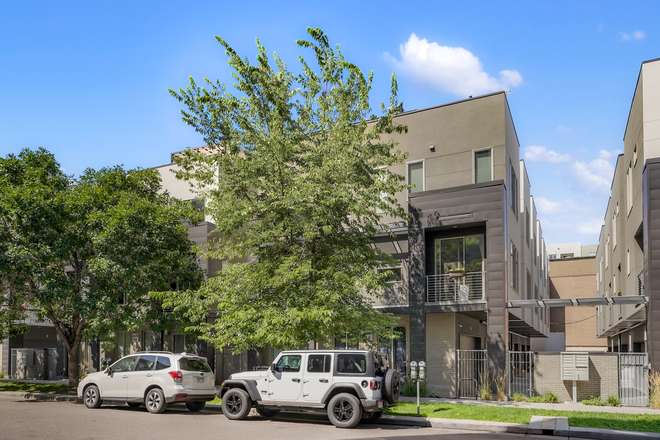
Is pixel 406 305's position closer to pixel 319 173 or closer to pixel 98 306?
pixel 319 173

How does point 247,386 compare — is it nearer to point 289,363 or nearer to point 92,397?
point 289,363

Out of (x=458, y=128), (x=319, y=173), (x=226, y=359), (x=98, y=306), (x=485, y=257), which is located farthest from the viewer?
(x=226, y=359)

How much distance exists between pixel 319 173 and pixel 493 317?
8.35 meters

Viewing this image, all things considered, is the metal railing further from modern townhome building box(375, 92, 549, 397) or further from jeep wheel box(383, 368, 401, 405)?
jeep wheel box(383, 368, 401, 405)

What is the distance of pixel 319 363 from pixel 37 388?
54.5 feet

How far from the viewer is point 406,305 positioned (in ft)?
74.5

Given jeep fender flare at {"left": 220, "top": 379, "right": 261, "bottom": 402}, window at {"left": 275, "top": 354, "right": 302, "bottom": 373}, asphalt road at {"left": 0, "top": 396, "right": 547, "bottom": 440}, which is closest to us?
asphalt road at {"left": 0, "top": 396, "right": 547, "bottom": 440}

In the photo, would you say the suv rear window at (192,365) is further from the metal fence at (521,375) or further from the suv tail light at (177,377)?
the metal fence at (521,375)

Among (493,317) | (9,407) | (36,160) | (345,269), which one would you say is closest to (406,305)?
(493,317)

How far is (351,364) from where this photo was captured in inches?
568

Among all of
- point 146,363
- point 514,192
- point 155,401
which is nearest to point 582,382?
point 514,192

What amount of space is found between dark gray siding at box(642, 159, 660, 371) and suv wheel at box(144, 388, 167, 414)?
590 inches

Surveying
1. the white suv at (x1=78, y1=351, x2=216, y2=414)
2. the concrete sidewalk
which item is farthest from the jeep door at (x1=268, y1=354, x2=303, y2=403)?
the concrete sidewalk

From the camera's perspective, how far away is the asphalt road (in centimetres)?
1259
